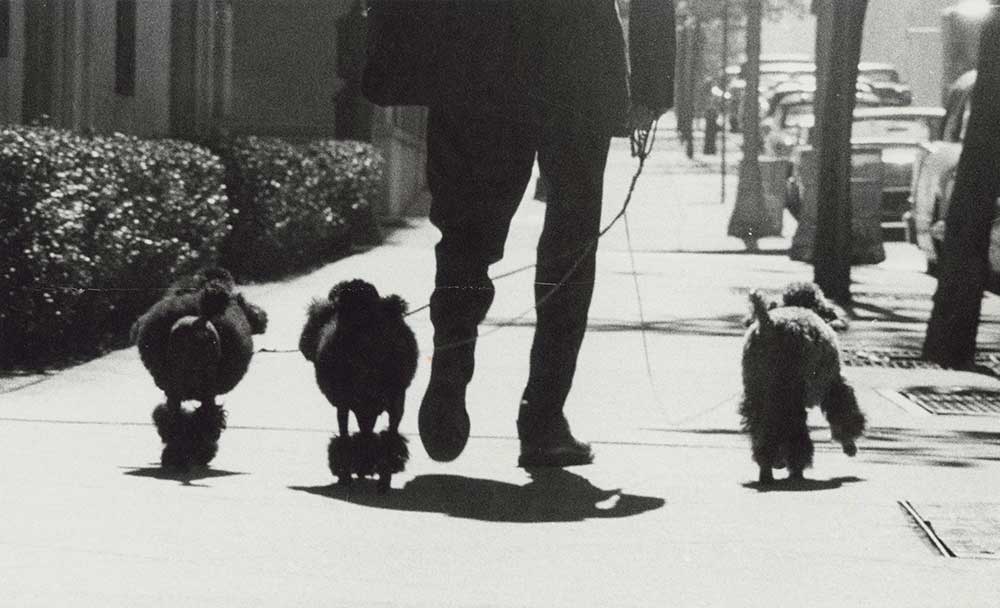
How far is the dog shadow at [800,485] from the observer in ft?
24.9

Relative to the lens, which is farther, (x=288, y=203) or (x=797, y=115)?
(x=797, y=115)

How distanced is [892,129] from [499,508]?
2498 centimetres

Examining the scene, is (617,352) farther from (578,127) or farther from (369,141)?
(369,141)

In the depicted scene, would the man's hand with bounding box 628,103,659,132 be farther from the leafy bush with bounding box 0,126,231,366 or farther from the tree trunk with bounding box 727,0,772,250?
the tree trunk with bounding box 727,0,772,250

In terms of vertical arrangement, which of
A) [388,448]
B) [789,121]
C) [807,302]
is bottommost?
[388,448]

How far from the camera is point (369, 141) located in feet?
84.0

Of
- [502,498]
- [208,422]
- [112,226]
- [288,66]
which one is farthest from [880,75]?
[502,498]

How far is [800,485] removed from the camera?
7.69 meters

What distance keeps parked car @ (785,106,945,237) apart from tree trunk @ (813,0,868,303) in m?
7.85

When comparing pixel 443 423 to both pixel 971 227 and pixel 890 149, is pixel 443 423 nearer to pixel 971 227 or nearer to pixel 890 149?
pixel 971 227

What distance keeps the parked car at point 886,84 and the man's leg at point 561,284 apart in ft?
117

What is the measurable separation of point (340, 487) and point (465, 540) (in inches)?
38.4

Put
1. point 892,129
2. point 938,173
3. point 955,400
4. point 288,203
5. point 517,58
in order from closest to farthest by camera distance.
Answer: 1. point 517,58
2. point 955,400
3. point 288,203
4. point 938,173
5. point 892,129

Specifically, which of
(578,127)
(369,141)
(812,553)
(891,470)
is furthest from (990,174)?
(369,141)
